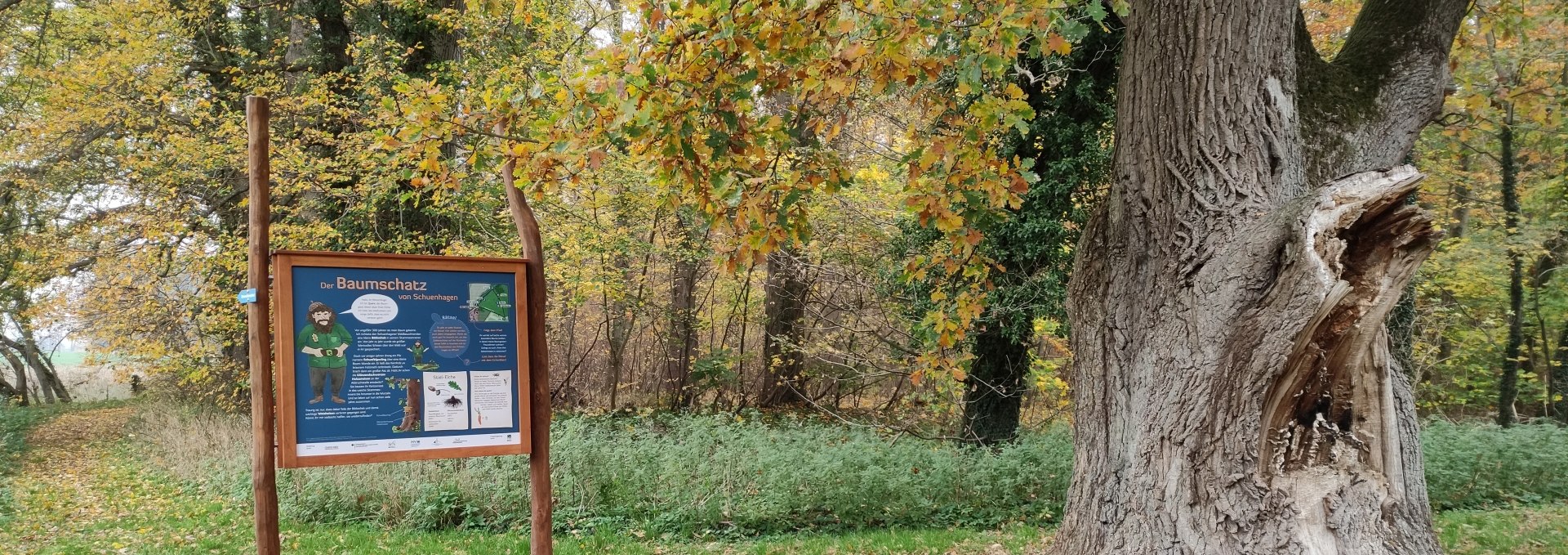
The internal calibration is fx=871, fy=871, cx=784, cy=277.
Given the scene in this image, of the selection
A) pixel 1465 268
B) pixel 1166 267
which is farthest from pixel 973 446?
pixel 1465 268

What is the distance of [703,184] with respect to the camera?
5.09 metres

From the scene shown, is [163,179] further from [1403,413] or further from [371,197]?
[1403,413]

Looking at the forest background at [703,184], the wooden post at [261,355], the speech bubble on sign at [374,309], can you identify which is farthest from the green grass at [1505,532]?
the wooden post at [261,355]

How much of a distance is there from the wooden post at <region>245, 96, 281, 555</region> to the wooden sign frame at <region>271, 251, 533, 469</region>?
8 cm

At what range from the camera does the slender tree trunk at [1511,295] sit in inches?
599

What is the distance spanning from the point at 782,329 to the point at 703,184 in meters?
12.3

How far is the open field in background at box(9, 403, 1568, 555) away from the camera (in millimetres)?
7152

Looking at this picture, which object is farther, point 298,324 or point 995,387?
point 995,387

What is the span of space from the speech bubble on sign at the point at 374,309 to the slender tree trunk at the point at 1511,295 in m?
17.8

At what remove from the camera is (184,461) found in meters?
11.8

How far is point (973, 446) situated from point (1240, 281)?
23.3 feet

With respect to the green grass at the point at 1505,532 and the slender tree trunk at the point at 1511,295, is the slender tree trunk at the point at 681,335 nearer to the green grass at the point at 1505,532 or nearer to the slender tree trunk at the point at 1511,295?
the green grass at the point at 1505,532

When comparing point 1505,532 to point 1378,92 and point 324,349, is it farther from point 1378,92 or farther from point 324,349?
point 324,349

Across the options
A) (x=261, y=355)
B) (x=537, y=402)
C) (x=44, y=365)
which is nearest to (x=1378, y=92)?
(x=537, y=402)
